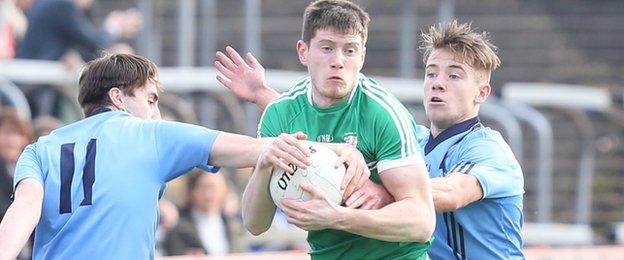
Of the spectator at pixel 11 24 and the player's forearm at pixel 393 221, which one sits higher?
the spectator at pixel 11 24

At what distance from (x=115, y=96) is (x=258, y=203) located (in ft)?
2.61

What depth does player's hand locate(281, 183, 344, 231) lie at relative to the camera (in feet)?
21.0

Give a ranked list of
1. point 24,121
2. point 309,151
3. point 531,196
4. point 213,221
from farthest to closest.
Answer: point 531,196 < point 213,221 < point 24,121 < point 309,151

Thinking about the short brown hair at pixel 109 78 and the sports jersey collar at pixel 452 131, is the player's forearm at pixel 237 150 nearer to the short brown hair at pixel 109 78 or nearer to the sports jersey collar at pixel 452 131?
the short brown hair at pixel 109 78

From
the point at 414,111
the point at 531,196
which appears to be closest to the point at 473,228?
the point at 414,111

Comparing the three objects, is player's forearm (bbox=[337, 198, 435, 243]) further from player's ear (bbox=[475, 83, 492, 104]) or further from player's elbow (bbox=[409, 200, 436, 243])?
player's ear (bbox=[475, 83, 492, 104])

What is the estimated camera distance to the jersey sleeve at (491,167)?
23.8 ft

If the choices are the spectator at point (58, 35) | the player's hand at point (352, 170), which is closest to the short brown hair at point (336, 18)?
the player's hand at point (352, 170)

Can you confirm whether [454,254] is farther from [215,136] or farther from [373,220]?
[215,136]

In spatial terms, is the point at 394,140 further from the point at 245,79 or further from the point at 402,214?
the point at 245,79

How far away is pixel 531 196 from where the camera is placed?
17094 millimetres

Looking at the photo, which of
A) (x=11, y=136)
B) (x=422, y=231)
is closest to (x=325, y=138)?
(x=422, y=231)

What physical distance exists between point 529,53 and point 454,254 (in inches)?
523

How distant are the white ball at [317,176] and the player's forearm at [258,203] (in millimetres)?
75
